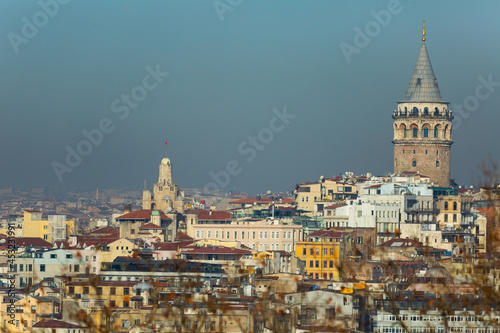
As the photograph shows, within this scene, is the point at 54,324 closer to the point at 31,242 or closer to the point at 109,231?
the point at 31,242

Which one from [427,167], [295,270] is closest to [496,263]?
[295,270]

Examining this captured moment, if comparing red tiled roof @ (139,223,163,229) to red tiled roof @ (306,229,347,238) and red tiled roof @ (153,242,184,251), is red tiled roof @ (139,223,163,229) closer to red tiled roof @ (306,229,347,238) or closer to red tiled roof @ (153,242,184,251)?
red tiled roof @ (153,242,184,251)

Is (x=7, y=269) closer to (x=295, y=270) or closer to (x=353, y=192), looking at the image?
(x=295, y=270)

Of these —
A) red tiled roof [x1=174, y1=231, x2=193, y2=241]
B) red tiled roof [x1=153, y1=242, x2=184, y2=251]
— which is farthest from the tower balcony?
red tiled roof [x1=153, y1=242, x2=184, y2=251]

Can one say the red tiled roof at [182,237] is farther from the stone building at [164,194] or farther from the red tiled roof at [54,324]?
the red tiled roof at [54,324]

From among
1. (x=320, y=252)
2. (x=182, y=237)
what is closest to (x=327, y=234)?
(x=320, y=252)

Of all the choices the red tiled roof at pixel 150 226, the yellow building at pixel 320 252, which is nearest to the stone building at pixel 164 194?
the red tiled roof at pixel 150 226
